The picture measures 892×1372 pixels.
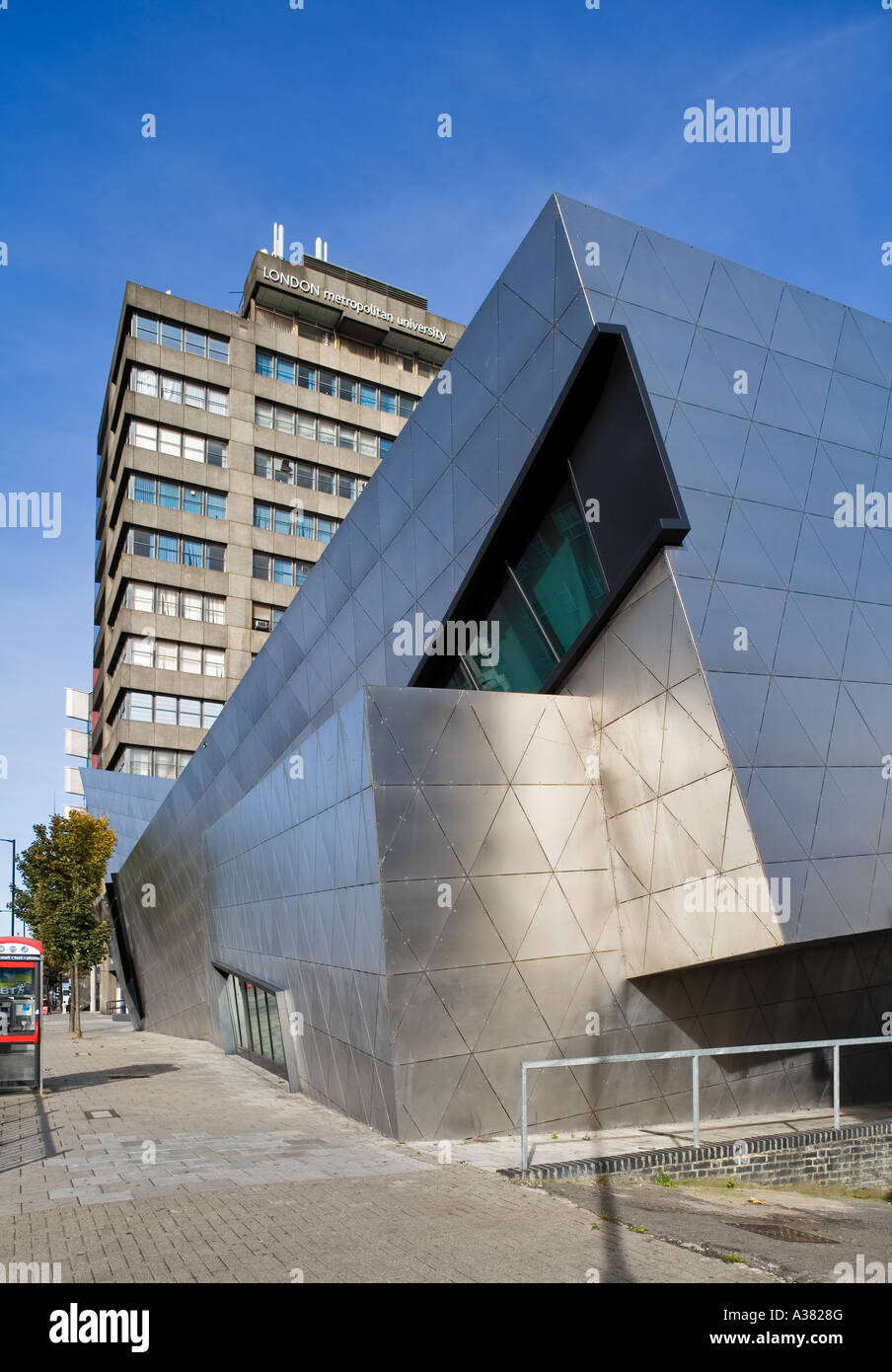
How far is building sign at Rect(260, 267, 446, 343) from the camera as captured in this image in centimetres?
6228

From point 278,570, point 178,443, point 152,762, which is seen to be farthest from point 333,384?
point 152,762

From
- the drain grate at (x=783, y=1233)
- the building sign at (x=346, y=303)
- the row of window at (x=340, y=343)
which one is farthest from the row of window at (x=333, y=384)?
the drain grate at (x=783, y=1233)

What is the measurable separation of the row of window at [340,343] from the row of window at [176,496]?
12.3 metres

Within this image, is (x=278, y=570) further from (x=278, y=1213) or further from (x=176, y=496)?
(x=278, y=1213)

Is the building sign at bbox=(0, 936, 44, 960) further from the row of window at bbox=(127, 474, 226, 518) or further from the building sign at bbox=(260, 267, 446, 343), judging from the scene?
the building sign at bbox=(260, 267, 446, 343)

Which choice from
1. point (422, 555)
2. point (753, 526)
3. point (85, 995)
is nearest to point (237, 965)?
point (422, 555)

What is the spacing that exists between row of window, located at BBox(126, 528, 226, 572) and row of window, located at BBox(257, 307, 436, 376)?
1526cm

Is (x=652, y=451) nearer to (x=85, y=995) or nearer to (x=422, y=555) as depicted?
(x=422, y=555)

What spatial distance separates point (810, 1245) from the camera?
27.3 ft

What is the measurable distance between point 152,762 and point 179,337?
82.9 ft

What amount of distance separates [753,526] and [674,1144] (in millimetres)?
8194

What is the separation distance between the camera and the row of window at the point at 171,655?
183ft

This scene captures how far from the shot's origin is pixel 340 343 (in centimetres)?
6525

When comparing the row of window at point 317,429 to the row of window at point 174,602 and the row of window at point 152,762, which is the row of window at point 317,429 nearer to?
the row of window at point 174,602
